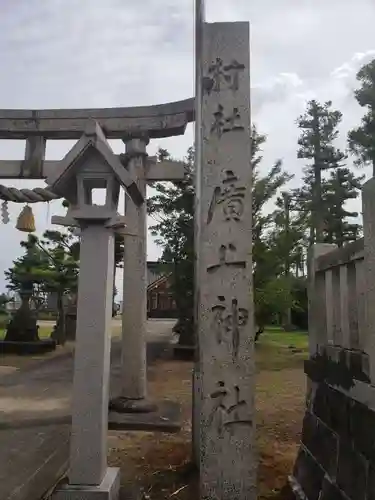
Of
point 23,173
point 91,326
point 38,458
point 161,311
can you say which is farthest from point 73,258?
point 161,311

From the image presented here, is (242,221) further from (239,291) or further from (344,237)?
(344,237)

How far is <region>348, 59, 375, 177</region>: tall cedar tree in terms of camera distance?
15.2 meters

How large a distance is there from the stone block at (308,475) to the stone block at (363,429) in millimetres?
686

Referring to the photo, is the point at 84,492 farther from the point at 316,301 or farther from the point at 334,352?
the point at 316,301

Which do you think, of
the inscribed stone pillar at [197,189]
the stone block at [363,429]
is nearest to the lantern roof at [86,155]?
the inscribed stone pillar at [197,189]

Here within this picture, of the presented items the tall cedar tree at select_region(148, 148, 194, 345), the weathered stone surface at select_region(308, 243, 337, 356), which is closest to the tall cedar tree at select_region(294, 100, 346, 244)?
the tall cedar tree at select_region(148, 148, 194, 345)

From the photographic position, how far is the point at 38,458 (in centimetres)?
519

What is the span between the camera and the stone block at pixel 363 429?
8.68ft

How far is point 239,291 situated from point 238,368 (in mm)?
555

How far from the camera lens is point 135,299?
7426 millimetres

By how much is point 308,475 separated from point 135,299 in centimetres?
423

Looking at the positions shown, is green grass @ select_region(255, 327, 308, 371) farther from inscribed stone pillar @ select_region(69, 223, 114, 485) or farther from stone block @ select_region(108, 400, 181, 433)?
inscribed stone pillar @ select_region(69, 223, 114, 485)

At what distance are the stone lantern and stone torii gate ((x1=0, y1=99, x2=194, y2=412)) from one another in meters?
3.26

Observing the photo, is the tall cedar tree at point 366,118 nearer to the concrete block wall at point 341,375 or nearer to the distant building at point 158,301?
the concrete block wall at point 341,375
